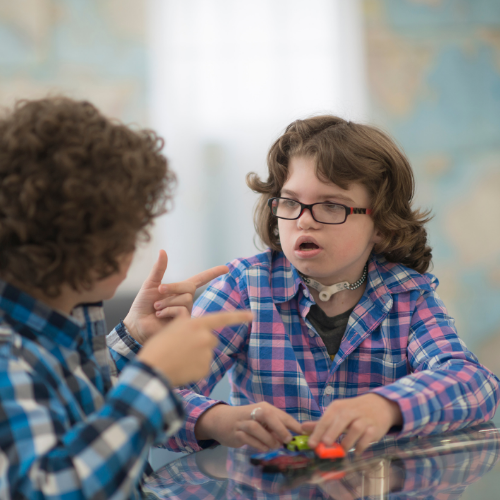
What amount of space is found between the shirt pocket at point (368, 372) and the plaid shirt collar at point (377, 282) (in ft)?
0.34

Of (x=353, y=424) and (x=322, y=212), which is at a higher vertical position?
(x=322, y=212)

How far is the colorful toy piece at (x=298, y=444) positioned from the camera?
0.73 metres

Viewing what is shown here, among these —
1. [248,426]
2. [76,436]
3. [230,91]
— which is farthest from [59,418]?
[230,91]

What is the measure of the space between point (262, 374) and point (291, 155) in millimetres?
464

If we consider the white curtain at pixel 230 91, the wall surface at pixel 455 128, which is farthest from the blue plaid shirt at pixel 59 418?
the wall surface at pixel 455 128

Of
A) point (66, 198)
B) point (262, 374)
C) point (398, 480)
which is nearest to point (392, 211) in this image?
point (262, 374)

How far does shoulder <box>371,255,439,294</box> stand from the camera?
3.70ft

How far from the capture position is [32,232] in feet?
1.97

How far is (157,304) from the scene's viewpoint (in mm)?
907

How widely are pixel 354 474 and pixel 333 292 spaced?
19.6 inches

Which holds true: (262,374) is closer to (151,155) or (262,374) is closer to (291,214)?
(291,214)

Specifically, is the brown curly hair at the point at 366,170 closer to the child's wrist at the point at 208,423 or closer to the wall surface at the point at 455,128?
the child's wrist at the point at 208,423

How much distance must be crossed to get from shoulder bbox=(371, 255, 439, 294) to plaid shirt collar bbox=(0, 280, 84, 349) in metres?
0.71

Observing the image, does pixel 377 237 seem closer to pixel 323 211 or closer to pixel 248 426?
pixel 323 211
